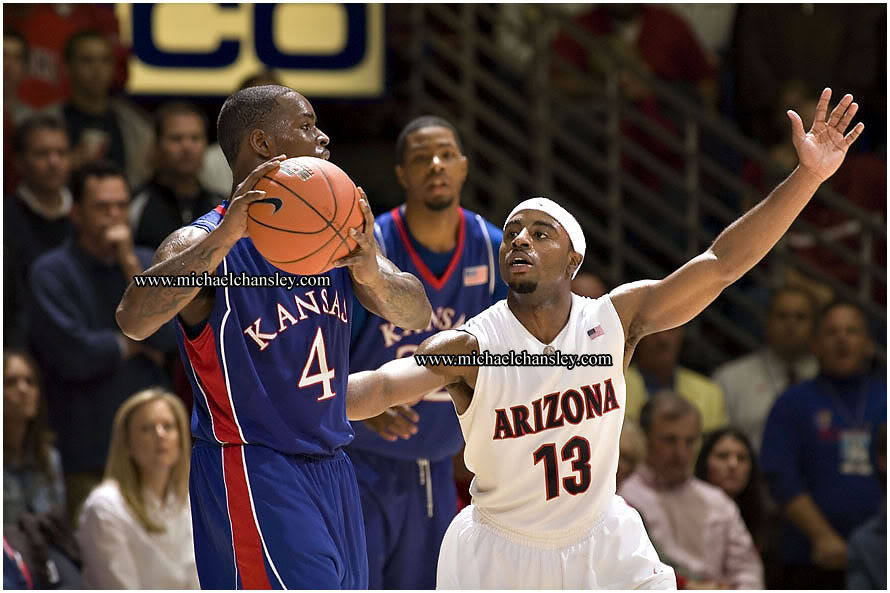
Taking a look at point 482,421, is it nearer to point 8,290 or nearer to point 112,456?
point 112,456

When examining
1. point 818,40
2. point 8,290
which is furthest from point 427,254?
point 818,40

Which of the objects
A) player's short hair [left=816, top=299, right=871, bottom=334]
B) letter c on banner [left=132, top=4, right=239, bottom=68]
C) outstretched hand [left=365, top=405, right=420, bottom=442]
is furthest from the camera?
letter c on banner [left=132, top=4, right=239, bottom=68]

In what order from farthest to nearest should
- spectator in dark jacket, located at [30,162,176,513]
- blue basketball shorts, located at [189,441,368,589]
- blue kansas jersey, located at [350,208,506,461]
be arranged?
spectator in dark jacket, located at [30,162,176,513] < blue kansas jersey, located at [350,208,506,461] < blue basketball shorts, located at [189,441,368,589]

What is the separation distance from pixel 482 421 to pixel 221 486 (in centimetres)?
84

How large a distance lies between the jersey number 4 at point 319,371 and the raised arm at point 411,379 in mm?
318

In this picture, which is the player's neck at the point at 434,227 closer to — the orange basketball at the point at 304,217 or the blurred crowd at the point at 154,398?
the blurred crowd at the point at 154,398

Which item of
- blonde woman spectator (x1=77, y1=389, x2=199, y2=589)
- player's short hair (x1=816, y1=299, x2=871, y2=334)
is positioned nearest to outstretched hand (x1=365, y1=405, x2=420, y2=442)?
blonde woman spectator (x1=77, y1=389, x2=199, y2=589)

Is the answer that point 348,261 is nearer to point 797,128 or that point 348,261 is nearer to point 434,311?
point 797,128

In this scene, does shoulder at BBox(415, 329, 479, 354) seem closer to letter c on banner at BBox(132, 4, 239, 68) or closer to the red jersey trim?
the red jersey trim

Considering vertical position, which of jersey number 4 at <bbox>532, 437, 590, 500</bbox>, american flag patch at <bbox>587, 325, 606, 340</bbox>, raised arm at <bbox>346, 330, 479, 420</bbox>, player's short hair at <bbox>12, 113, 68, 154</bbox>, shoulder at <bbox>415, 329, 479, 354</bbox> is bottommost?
jersey number 4 at <bbox>532, 437, 590, 500</bbox>

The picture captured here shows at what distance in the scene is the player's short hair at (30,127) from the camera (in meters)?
7.71

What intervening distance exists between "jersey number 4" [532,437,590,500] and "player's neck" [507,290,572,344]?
344mm

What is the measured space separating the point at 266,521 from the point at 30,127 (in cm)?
395

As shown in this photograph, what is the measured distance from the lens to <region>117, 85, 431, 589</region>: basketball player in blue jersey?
4469mm
